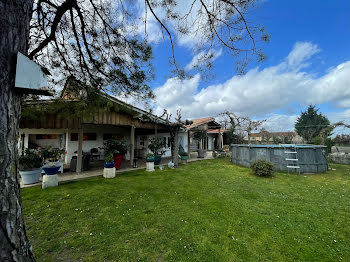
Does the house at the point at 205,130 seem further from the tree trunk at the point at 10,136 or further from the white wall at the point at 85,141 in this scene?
the tree trunk at the point at 10,136

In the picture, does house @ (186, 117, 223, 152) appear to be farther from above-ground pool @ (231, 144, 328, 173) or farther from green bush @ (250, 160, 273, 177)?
green bush @ (250, 160, 273, 177)

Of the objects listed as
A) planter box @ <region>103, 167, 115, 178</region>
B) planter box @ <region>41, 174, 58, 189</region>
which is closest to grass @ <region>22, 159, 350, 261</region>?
planter box @ <region>41, 174, 58, 189</region>

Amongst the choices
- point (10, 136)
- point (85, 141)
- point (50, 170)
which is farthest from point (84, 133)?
point (10, 136)

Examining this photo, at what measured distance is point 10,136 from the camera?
3.78ft

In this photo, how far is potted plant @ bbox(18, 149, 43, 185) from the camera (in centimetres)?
543

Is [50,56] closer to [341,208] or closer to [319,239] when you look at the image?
[319,239]

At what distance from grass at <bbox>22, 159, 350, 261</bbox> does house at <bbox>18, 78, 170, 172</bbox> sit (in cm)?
254

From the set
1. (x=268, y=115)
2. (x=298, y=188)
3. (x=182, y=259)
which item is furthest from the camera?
(x=268, y=115)

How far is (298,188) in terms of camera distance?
5457 mm

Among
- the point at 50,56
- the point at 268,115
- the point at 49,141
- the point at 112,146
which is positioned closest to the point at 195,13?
the point at 50,56

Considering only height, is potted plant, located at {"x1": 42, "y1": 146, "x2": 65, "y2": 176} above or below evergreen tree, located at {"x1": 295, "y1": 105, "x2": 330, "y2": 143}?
below

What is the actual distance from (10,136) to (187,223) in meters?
3.11

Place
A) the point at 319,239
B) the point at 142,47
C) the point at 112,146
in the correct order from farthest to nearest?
the point at 112,146, the point at 142,47, the point at 319,239

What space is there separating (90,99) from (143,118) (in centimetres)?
480
